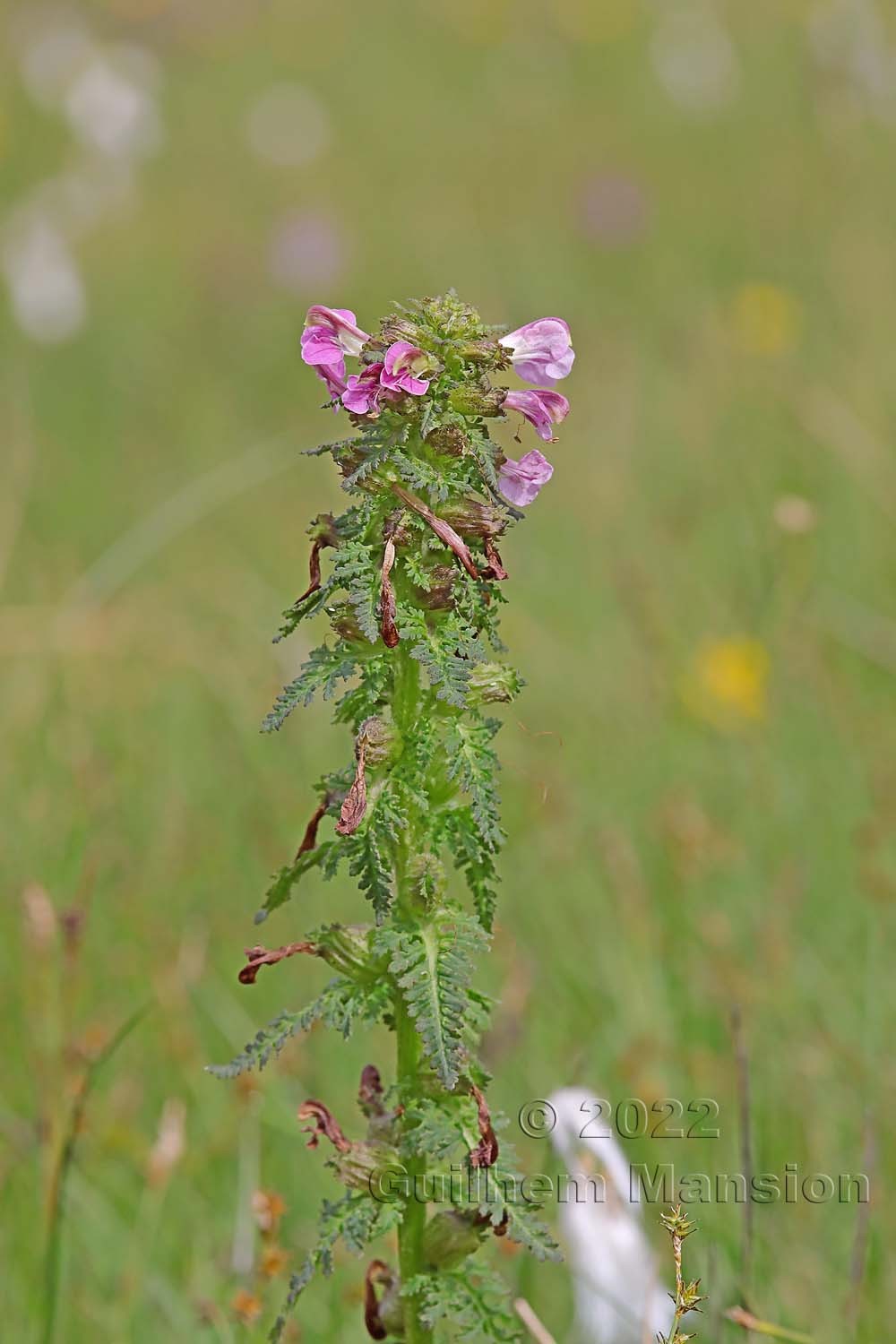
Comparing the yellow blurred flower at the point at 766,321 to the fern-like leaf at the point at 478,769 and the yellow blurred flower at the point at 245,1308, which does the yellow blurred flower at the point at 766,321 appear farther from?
the fern-like leaf at the point at 478,769

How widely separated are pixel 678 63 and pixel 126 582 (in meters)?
8.88

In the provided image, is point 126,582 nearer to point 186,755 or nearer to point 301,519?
point 301,519

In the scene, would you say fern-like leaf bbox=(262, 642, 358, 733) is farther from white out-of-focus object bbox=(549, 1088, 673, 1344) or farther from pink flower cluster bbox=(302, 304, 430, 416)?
white out-of-focus object bbox=(549, 1088, 673, 1344)

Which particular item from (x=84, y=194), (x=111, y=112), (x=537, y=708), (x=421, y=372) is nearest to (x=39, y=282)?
(x=84, y=194)

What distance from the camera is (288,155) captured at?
1263 centimetres

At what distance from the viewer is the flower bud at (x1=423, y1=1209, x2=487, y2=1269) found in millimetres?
1461

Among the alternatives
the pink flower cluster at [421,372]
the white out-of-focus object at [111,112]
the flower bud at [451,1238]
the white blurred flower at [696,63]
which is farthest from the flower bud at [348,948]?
the white blurred flower at [696,63]

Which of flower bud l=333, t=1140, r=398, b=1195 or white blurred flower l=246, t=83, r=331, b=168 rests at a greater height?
white blurred flower l=246, t=83, r=331, b=168

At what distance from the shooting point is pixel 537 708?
4.48 meters

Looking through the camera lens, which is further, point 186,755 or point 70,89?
point 70,89

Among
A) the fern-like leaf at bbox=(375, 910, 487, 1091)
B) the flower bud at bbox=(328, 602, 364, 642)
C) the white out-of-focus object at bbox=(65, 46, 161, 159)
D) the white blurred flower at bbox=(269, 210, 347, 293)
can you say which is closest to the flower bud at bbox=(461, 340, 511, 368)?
the flower bud at bbox=(328, 602, 364, 642)

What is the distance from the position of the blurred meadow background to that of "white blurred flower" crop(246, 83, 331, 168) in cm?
215

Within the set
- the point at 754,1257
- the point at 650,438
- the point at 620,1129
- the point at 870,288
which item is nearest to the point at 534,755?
the point at 620,1129

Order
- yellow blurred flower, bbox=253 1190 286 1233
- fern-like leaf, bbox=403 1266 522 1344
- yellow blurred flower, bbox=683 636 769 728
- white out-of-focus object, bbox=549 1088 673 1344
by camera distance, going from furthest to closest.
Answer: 1. yellow blurred flower, bbox=683 636 769 728
2. white out-of-focus object, bbox=549 1088 673 1344
3. yellow blurred flower, bbox=253 1190 286 1233
4. fern-like leaf, bbox=403 1266 522 1344
